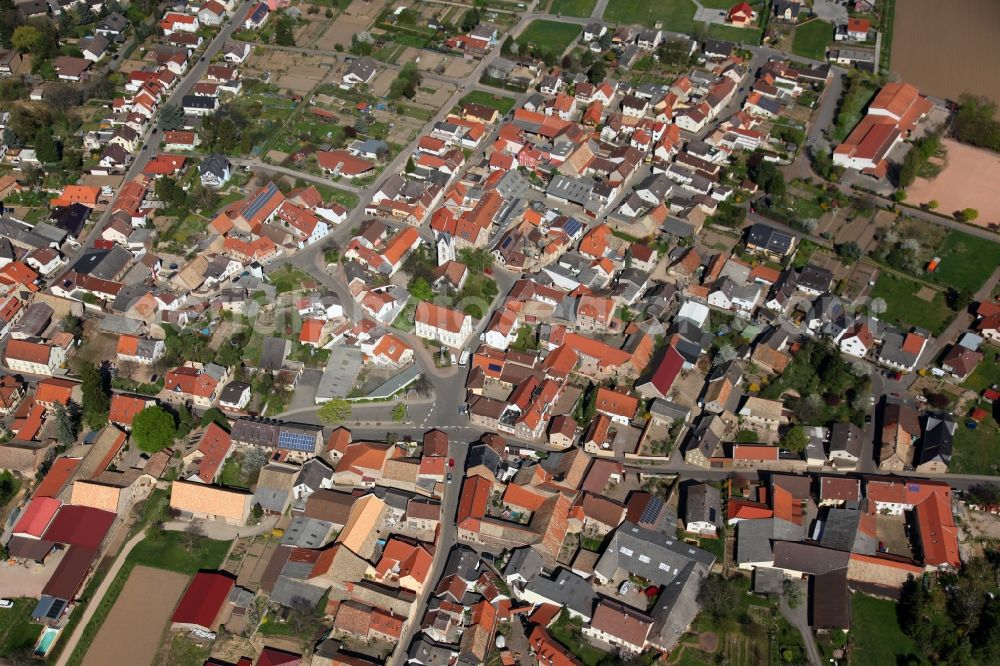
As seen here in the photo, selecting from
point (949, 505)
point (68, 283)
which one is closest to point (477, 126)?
point (68, 283)

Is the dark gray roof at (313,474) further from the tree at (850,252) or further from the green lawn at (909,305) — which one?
the tree at (850,252)

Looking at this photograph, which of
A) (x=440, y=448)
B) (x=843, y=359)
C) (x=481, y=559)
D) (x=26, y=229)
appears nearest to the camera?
(x=481, y=559)

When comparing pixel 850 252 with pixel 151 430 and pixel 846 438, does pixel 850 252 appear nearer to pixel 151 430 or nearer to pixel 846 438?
pixel 846 438

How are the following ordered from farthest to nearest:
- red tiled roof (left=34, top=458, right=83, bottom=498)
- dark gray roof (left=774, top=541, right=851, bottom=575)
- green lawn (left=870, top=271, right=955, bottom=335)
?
green lawn (left=870, top=271, right=955, bottom=335) < red tiled roof (left=34, top=458, right=83, bottom=498) < dark gray roof (left=774, top=541, right=851, bottom=575)

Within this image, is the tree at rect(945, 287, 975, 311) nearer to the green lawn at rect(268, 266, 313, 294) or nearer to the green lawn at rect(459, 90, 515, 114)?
the green lawn at rect(459, 90, 515, 114)

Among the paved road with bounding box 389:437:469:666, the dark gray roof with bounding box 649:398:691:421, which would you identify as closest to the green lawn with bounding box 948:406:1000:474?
the dark gray roof with bounding box 649:398:691:421

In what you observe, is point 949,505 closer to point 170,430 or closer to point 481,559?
point 481,559
